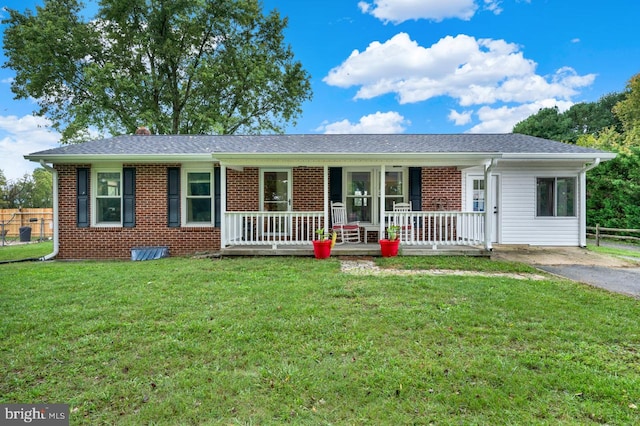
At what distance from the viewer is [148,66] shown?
19562mm

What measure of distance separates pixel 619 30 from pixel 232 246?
20.5m

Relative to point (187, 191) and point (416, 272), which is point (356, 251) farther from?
point (187, 191)

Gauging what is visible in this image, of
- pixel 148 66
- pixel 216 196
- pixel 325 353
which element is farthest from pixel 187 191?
pixel 148 66

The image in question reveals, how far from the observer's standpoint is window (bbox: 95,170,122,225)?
891 cm

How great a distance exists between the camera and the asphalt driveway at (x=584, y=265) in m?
5.50

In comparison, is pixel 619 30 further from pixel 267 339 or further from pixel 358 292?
pixel 267 339

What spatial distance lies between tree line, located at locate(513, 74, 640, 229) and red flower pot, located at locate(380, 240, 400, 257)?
29.9ft

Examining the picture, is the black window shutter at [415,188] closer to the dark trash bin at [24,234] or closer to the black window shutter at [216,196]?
the black window shutter at [216,196]

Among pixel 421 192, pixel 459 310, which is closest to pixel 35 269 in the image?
pixel 459 310

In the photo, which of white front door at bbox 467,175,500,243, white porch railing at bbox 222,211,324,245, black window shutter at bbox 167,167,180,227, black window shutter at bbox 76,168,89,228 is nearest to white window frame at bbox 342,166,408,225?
white porch railing at bbox 222,211,324,245

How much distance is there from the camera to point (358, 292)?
15.4 feet

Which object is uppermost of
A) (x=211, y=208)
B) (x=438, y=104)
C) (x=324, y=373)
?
(x=438, y=104)

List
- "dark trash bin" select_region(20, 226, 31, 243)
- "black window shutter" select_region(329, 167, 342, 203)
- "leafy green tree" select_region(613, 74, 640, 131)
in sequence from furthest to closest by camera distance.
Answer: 1. "leafy green tree" select_region(613, 74, 640, 131)
2. "dark trash bin" select_region(20, 226, 31, 243)
3. "black window shutter" select_region(329, 167, 342, 203)

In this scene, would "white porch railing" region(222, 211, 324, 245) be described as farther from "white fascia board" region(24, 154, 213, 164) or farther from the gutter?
the gutter
